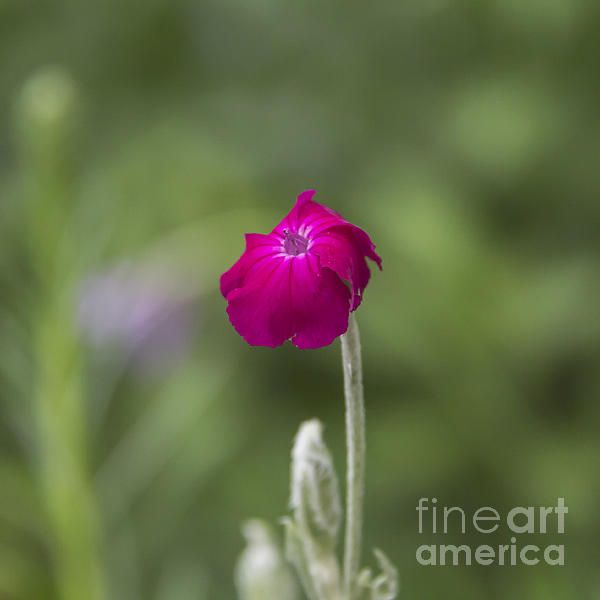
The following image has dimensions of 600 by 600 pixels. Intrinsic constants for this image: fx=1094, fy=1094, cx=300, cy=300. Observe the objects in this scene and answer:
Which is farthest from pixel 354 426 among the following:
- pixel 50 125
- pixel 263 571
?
pixel 50 125

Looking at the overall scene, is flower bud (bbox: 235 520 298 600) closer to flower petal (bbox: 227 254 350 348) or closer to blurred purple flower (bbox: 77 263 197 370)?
flower petal (bbox: 227 254 350 348)

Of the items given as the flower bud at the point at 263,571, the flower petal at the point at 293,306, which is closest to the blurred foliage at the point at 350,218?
the flower bud at the point at 263,571

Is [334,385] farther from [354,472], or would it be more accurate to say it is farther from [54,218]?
[354,472]

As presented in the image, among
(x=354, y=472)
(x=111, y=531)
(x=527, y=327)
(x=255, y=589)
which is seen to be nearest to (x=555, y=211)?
(x=527, y=327)

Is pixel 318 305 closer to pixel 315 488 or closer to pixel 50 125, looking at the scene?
pixel 315 488

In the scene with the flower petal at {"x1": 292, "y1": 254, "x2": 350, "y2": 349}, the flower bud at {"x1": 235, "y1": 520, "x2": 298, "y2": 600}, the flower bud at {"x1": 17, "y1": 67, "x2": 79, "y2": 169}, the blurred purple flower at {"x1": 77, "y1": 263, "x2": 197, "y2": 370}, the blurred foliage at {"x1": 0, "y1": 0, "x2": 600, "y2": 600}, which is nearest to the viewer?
the flower petal at {"x1": 292, "y1": 254, "x2": 350, "y2": 349}

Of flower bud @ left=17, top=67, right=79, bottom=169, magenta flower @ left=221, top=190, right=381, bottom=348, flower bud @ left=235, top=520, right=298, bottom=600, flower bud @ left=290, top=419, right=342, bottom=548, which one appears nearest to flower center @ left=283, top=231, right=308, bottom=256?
magenta flower @ left=221, top=190, right=381, bottom=348
